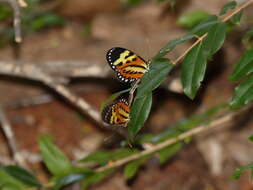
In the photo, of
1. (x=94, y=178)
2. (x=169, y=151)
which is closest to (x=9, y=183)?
(x=94, y=178)

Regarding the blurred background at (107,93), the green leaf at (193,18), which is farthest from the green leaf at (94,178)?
the green leaf at (193,18)

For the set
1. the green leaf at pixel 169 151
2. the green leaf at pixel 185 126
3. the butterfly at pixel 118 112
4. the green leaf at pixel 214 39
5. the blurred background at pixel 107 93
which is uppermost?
the green leaf at pixel 214 39

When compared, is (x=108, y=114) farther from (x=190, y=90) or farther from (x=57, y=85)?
(x=57, y=85)

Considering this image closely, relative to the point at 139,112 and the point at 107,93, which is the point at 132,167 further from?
the point at 107,93

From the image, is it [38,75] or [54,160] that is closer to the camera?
[54,160]

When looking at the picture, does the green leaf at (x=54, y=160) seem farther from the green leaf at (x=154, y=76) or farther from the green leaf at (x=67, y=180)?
the green leaf at (x=154, y=76)

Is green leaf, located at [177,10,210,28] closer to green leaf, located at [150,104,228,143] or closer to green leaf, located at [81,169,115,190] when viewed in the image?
green leaf, located at [150,104,228,143]
